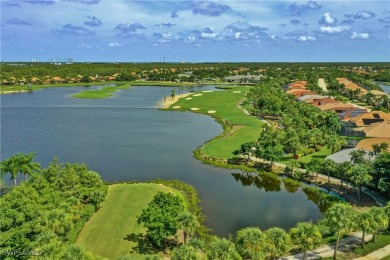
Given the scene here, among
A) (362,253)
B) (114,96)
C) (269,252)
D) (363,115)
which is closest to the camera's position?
(269,252)

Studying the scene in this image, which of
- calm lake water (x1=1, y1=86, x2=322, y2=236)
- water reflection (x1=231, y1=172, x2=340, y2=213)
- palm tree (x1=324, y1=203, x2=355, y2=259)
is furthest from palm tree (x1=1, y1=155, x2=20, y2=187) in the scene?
palm tree (x1=324, y1=203, x2=355, y2=259)

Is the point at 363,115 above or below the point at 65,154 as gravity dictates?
above

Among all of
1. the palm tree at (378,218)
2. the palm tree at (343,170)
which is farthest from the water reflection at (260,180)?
the palm tree at (378,218)

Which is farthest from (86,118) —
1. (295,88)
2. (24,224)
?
(295,88)

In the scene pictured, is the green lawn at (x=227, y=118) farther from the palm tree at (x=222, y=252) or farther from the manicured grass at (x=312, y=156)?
the palm tree at (x=222, y=252)

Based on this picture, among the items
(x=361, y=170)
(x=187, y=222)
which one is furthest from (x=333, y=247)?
(x=187, y=222)

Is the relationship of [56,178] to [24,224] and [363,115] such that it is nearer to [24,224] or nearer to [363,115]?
[24,224]
